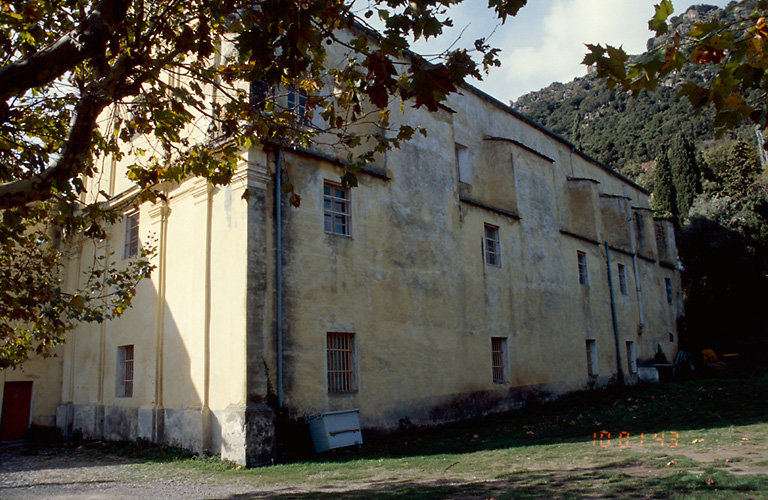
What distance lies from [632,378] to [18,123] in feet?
77.7

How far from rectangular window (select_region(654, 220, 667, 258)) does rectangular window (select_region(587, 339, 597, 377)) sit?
467 inches

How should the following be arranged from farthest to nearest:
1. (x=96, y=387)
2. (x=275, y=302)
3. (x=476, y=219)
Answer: (x=476, y=219), (x=96, y=387), (x=275, y=302)

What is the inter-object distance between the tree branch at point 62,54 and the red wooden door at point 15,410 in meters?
16.8

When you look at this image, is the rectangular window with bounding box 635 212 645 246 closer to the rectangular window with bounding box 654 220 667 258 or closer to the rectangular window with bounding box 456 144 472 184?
the rectangular window with bounding box 654 220 667 258

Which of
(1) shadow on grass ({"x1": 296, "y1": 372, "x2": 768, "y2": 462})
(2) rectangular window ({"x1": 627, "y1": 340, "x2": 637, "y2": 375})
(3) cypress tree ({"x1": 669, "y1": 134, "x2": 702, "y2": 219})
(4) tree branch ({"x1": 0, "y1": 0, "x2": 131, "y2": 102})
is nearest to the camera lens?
(4) tree branch ({"x1": 0, "y1": 0, "x2": 131, "y2": 102})

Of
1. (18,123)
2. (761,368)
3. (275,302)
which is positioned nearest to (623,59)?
(18,123)

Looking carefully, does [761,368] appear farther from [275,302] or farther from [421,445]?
[275,302]

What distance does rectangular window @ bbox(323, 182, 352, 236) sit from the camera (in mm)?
13406

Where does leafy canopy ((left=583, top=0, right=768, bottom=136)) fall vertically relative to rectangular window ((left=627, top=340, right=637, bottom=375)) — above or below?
above

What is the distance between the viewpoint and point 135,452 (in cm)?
1289

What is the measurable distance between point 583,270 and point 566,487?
16.8m

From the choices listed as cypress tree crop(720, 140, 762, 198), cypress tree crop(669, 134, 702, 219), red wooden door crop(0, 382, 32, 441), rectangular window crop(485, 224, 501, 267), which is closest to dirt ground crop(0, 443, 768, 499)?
red wooden door crop(0, 382, 32, 441)

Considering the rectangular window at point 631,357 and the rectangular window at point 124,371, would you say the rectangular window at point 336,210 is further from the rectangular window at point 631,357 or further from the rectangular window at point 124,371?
the rectangular window at point 631,357

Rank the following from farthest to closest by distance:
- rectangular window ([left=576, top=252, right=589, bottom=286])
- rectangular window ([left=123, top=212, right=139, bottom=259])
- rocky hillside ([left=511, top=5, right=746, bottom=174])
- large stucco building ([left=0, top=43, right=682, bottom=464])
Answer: rocky hillside ([left=511, top=5, right=746, bottom=174]) < rectangular window ([left=576, top=252, right=589, bottom=286]) < rectangular window ([left=123, top=212, right=139, bottom=259]) < large stucco building ([left=0, top=43, right=682, bottom=464])
